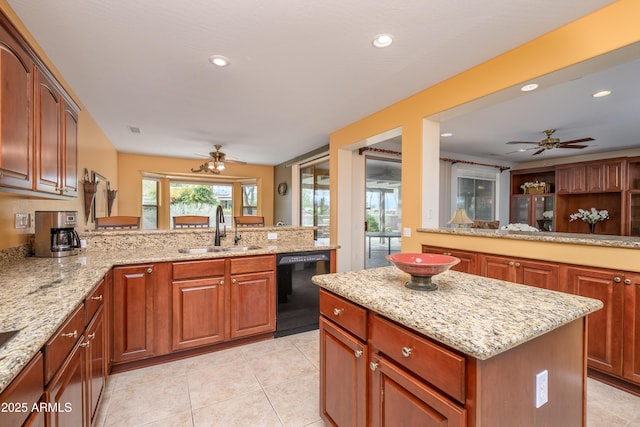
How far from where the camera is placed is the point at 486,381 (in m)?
0.81

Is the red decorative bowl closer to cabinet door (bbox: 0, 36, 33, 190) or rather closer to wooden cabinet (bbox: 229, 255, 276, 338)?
wooden cabinet (bbox: 229, 255, 276, 338)

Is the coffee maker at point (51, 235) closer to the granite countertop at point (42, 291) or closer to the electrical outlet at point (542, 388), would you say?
the granite countertop at point (42, 291)

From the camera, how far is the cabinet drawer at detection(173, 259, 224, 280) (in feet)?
7.69

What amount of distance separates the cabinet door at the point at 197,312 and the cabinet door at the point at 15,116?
1285 millimetres

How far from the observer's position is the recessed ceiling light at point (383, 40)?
204 centimetres

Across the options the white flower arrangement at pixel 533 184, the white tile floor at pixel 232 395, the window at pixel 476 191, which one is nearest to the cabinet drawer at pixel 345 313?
the white tile floor at pixel 232 395

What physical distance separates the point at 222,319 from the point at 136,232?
1167mm

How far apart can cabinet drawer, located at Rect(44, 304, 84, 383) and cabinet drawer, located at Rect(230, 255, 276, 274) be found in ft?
4.28

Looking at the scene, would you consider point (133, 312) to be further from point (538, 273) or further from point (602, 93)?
point (602, 93)

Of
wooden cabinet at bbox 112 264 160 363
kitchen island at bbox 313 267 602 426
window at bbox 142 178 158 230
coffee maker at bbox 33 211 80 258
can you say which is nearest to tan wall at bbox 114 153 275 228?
window at bbox 142 178 158 230

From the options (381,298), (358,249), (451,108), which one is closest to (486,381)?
(381,298)

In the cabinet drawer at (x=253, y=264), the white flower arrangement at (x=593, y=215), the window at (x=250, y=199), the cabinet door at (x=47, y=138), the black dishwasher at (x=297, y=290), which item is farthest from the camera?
the window at (x=250, y=199)

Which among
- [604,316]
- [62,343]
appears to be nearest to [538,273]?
[604,316]

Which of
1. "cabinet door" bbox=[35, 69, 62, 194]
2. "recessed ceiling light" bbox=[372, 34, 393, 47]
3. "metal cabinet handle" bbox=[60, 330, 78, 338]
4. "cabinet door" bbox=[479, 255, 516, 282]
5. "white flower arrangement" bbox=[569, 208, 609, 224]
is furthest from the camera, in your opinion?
"white flower arrangement" bbox=[569, 208, 609, 224]
